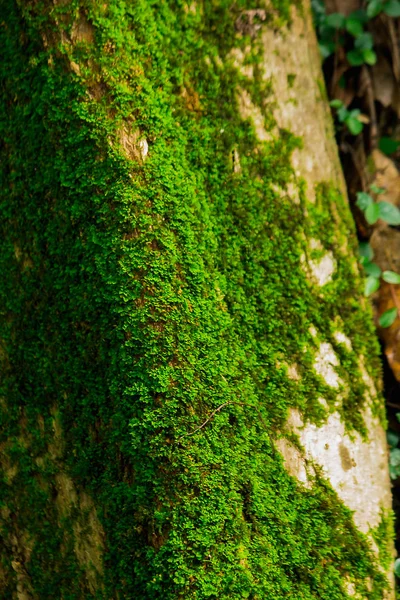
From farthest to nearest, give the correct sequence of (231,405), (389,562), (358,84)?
1. (358,84)
2. (389,562)
3. (231,405)

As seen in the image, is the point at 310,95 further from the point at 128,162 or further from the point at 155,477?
the point at 155,477

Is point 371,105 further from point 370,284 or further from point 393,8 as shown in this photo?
point 370,284

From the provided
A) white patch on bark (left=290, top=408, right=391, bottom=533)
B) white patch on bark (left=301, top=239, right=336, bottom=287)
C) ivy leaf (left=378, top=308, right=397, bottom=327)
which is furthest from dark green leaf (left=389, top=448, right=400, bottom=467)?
white patch on bark (left=301, top=239, right=336, bottom=287)

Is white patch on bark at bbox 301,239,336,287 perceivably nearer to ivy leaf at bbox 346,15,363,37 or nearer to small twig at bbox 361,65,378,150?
small twig at bbox 361,65,378,150

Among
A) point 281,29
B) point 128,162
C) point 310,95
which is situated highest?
point 281,29

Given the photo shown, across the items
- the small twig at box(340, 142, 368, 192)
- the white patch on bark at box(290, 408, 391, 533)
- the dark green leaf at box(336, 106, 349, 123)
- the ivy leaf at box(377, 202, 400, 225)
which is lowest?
the white patch on bark at box(290, 408, 391, 533)

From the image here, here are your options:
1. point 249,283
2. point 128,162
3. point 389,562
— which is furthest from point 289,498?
point 128,162

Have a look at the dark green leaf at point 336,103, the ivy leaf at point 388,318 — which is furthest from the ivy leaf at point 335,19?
the ivy leaf at point 388,318
